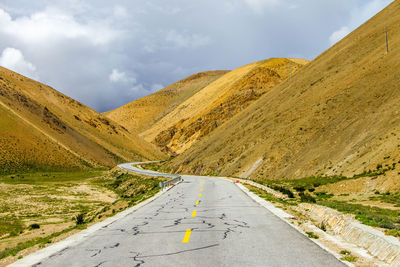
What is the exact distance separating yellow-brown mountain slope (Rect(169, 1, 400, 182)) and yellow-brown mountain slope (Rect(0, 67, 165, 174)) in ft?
119

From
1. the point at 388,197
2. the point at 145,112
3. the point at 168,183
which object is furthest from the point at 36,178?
the point at 145,112

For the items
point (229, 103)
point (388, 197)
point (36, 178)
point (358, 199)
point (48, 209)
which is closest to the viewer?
point (388, 197)

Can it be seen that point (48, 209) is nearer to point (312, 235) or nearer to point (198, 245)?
point (198, 245)

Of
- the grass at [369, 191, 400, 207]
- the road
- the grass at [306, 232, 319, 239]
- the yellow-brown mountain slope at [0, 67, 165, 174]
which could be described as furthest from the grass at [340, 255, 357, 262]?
the yellow-brown mountain slope at [0, 67, 165, 174]

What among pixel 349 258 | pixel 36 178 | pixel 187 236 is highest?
pixel 349 258

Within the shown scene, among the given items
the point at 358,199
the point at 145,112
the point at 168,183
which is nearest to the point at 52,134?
the point at 168,183

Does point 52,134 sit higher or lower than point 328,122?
higher

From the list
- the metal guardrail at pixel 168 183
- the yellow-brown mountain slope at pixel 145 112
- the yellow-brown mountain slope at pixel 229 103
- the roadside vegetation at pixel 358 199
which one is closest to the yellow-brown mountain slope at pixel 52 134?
the yellow-brown mountain slope at pixel 229 103

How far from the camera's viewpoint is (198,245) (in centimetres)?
830

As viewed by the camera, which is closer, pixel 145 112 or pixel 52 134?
pixel 52 134

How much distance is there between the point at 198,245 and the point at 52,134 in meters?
97.1

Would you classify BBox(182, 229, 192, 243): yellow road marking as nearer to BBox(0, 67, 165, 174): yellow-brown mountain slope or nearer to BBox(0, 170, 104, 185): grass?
BBox(0, 170, 104, 185): grass

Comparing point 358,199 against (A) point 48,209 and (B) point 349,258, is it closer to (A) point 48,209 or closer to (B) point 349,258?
(B) point 349,258

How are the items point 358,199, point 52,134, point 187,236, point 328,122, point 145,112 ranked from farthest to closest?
point 145,112 → point 52,134 → point 328,122 → point 358,199 → point 187,236
